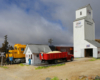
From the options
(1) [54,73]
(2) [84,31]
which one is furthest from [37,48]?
(2) [84,31]

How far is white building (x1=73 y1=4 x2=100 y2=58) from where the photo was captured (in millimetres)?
31281

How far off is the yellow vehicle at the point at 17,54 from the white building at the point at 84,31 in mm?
17483

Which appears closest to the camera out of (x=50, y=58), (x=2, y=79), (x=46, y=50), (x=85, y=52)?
(x=2, y=79)

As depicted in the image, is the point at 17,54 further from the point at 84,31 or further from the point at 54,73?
the point at 84,31

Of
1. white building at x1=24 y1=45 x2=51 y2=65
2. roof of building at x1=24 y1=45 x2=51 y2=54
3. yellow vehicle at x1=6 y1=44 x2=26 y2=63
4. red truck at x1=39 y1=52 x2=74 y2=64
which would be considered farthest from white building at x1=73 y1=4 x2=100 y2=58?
yellow vehicle at x1=6 y1=44 x2=26 y2=63

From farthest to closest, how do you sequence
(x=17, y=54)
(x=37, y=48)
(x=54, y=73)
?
(x=17, y=54) → (x=37, y=48) → (x=54, y=73)

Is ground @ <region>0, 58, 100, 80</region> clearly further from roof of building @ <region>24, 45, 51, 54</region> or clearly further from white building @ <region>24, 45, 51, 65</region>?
roof of building @ <region>24, 45, 51, 54</region>

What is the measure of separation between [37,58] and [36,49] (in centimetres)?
197

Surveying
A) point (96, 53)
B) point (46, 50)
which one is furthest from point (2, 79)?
point (96, 53)

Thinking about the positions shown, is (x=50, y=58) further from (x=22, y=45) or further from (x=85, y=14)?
(x=85, y=14)

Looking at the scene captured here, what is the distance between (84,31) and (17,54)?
67.1 ft

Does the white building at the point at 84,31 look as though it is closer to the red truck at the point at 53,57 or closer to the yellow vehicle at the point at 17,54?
the red truck at the point at 53,57

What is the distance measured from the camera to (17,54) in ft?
80.2

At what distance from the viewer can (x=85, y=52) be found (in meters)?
32.2
